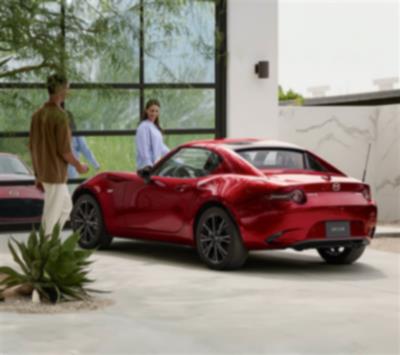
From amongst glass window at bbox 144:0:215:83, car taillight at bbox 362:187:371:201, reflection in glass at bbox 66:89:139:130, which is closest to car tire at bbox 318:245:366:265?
car taillight at bbox 362:187:371:201

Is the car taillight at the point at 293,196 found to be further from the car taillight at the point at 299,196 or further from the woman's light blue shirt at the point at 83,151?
the woman's light blue shirt at the point at 83,151

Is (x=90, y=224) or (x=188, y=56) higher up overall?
(x=188, y=56)

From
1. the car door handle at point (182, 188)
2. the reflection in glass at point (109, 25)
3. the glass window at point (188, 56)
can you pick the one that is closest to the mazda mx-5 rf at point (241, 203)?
the car door handle at point (182, 188)

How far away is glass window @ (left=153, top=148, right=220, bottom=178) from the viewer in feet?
42.5

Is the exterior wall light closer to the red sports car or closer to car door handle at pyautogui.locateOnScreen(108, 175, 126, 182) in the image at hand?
the red sports car

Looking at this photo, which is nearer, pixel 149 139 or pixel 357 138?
pixel 149 139

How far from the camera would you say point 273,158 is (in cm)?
1278

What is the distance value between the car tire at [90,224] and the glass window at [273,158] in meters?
2.31

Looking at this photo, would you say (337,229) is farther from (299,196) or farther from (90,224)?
(90,224)

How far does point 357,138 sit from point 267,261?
10.5 metres

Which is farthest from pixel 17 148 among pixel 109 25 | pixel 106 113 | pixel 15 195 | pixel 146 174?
pixel 109 25

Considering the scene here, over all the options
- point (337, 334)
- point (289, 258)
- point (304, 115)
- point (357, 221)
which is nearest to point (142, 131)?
point (289, 258)

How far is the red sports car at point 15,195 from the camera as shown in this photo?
1692cm

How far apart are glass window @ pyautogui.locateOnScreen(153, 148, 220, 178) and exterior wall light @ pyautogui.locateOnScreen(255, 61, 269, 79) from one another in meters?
5.61
